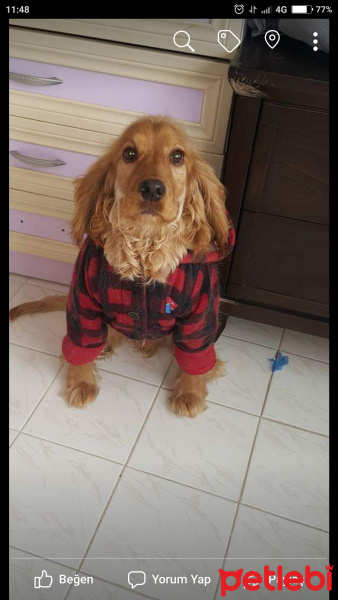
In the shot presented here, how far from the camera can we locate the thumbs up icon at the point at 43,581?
1.40 metres

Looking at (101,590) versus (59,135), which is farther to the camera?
(59,135)

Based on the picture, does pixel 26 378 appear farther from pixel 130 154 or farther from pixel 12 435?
pixel 130 154

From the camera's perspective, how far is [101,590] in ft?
4.57

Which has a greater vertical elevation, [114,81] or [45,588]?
[114,81]

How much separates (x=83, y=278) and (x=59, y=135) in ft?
1.79

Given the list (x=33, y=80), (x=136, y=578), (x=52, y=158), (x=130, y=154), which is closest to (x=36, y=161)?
(x=52, y=158)

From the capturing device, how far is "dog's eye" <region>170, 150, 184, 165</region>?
1381 millimetres

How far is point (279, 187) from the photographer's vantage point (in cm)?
160

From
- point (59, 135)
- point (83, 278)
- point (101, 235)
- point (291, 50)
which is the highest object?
point (291, 50)

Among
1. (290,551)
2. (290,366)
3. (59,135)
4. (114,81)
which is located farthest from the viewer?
(290,366)

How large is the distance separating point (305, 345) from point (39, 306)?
1009mm

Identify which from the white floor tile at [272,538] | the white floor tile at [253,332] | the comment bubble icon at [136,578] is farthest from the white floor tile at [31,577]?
the white floor tile at [253,332]
